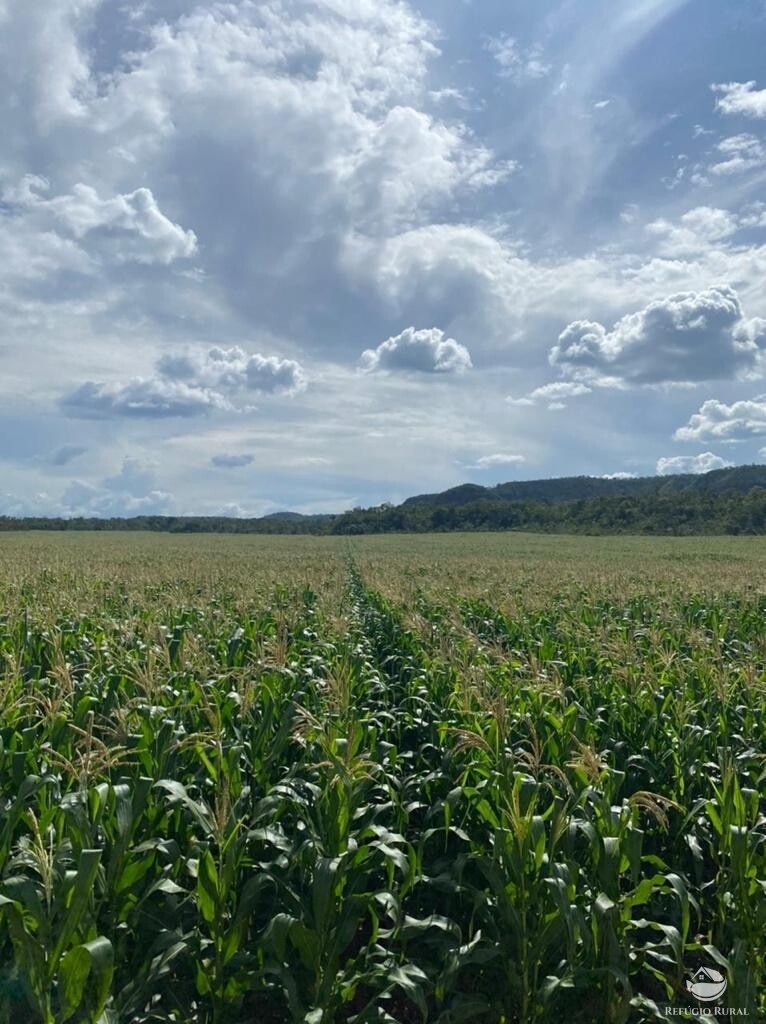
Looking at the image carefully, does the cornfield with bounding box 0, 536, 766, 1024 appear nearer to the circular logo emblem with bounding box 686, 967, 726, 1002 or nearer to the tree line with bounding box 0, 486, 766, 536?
the circular logo emblem with bounding box 686, 967, 726, 1002

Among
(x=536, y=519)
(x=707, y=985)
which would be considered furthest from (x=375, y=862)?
(x=536, y=519)

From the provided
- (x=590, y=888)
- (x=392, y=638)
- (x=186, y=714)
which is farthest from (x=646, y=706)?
(x=392, y=638)

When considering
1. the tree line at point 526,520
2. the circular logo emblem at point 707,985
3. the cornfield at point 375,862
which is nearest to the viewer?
the cornfield at point 375,862

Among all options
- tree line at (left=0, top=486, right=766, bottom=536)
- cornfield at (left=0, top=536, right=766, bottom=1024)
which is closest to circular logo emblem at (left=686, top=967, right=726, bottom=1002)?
cornfield at (left=0, top=536, right=766, bottom=1024)

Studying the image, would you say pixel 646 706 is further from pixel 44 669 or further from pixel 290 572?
pixel 290 572

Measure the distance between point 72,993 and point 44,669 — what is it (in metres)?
6.91

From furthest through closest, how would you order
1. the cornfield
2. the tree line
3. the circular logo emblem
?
1. the tree line
2. the circular logo emblem
3. the cornfield

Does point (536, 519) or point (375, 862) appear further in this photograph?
point (536, 519)

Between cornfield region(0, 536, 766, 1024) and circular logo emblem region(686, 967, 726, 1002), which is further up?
cornfield region(0, 536, 766, 1024)

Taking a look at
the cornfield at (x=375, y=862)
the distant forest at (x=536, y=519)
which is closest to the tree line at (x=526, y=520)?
the distant forest at (x=536, y=519)

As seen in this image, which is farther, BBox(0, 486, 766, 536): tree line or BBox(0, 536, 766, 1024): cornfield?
BBox(0, 486, 766, 536): tree line

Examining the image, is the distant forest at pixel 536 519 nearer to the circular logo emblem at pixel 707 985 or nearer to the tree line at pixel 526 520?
the tree line at pixel 526 520

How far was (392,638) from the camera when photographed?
14.1m

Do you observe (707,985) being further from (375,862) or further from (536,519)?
(536,519)
